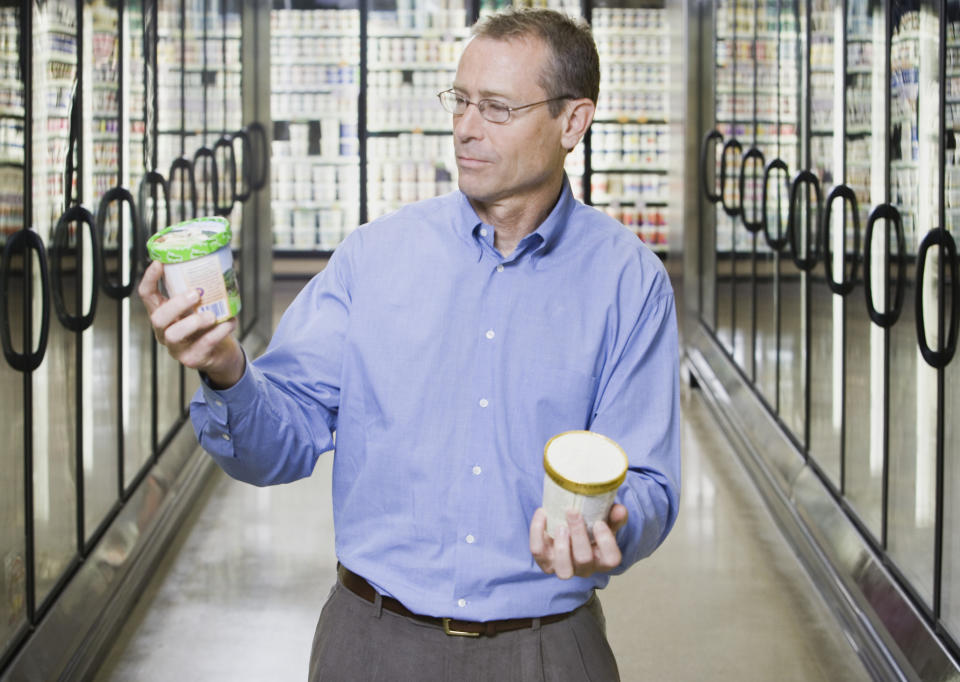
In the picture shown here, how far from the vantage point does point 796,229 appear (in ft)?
17.8

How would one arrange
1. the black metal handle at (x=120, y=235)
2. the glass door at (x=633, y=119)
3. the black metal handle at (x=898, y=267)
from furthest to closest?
the glass door at (x=633, y=119), the black metal handle at (x=120, y=235), the black metal handle at (x=898, y=267)

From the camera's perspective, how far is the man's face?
180 cm

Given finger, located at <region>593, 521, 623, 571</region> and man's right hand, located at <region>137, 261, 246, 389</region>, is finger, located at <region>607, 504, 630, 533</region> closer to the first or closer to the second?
finger, located at <region>593, 521, 623, 571</region>

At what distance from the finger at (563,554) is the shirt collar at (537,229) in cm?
52

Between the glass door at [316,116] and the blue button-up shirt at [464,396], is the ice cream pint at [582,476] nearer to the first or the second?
the blue button-up shirt at [464,396]

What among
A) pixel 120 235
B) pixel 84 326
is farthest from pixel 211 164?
pixel 84 326

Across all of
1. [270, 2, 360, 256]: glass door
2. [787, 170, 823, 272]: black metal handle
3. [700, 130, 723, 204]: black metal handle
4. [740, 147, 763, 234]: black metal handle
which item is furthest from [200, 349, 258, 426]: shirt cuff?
[270, 2, 360, 256]: glass door

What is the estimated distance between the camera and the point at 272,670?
3.80 metres

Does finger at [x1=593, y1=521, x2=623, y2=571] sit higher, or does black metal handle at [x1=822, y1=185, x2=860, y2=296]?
black metal handle at [x1=822, y1=185, x2=860, y2=296]

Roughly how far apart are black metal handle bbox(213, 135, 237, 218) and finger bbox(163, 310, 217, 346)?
5.39m

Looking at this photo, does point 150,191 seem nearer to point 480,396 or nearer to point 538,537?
point 480,396

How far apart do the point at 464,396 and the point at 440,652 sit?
0.36 metres

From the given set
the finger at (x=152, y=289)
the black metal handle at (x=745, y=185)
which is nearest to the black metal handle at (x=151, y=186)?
the black metal handle at (x=745, y=185)

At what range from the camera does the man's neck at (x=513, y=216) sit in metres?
1.90
